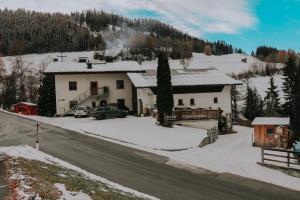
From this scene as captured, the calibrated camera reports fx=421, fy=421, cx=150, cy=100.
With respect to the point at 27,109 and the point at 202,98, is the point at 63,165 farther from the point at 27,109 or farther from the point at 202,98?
the point at 27,109

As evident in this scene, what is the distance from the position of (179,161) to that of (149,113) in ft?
85.0

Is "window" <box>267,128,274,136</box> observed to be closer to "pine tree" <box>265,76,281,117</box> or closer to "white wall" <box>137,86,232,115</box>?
"white wall" <box>137,86,232,115</box>

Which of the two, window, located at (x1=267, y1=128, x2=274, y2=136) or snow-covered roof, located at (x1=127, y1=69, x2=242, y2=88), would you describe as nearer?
window, located at (x1=267, y1=128, x2=274, y2=136)

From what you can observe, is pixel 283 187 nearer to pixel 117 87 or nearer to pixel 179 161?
pixel 179 161

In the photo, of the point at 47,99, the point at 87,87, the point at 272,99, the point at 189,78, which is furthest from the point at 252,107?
the point at 47,99

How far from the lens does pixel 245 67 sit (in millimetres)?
189000

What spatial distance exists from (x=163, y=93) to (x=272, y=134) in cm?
1190

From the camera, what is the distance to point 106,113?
162 ft

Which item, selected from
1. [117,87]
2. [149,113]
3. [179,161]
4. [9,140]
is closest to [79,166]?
[179,161]

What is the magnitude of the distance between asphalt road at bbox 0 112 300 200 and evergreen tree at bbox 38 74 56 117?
1095 inches

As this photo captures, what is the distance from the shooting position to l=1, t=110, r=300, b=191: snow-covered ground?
23.7m

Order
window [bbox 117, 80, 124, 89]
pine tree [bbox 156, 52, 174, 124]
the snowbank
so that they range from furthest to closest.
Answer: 1. window [bbox 117, 80, 124, 89]
2. pine tree [bbox 156, 52, 174, 124]
3. the snowbank

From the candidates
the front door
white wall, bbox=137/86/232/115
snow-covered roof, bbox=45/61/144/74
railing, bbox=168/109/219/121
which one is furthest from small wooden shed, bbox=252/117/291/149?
the front door

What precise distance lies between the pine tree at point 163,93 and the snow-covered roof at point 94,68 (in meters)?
16.5
